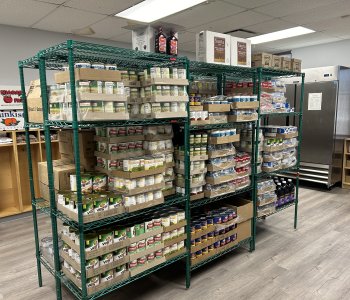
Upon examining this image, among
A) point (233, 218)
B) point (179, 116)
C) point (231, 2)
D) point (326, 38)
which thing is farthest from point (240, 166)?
point (326, 38)

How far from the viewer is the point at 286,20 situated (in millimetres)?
4766

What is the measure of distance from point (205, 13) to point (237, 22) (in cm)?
77

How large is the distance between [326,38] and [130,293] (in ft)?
20.4

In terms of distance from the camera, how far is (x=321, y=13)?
4.40 m

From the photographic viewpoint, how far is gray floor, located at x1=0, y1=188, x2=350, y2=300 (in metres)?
2.55

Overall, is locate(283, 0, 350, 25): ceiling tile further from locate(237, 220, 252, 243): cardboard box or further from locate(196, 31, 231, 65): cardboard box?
locate(237, 220, 252, 243): cardboard box

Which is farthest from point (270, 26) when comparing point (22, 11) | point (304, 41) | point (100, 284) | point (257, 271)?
point (100, 284)

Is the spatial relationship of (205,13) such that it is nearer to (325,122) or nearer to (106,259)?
(325,122)

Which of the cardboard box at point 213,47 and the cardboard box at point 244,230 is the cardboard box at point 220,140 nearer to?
the cardboard box at point 213,47

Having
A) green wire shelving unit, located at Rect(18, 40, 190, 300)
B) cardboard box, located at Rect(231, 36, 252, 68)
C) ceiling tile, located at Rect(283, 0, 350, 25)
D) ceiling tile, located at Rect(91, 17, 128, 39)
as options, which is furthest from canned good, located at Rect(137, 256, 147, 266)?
ceiling tile, located at Rect(283, 0, 350, 25)

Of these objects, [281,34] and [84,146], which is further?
[281,34]

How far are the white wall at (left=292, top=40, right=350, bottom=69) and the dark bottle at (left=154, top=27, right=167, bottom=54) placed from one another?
556 centimetres

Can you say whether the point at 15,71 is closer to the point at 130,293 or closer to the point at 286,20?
the point at 130,293

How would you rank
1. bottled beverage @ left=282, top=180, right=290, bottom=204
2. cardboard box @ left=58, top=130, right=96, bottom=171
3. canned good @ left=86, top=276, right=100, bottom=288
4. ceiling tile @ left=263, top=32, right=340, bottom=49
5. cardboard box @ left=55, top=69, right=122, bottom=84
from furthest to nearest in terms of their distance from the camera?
ceiling tile @ left=263, top=32, right=340, bottom=49, bottled beverage @ left=282, top=180, right=290, bottom=204, cardboard box @ left=58, top=130, right=96, bottom=171, canned good @ left=86, top=276, right=100, bottom=288, cardboard box @ left=55, top=69, right=122, bottom=84
